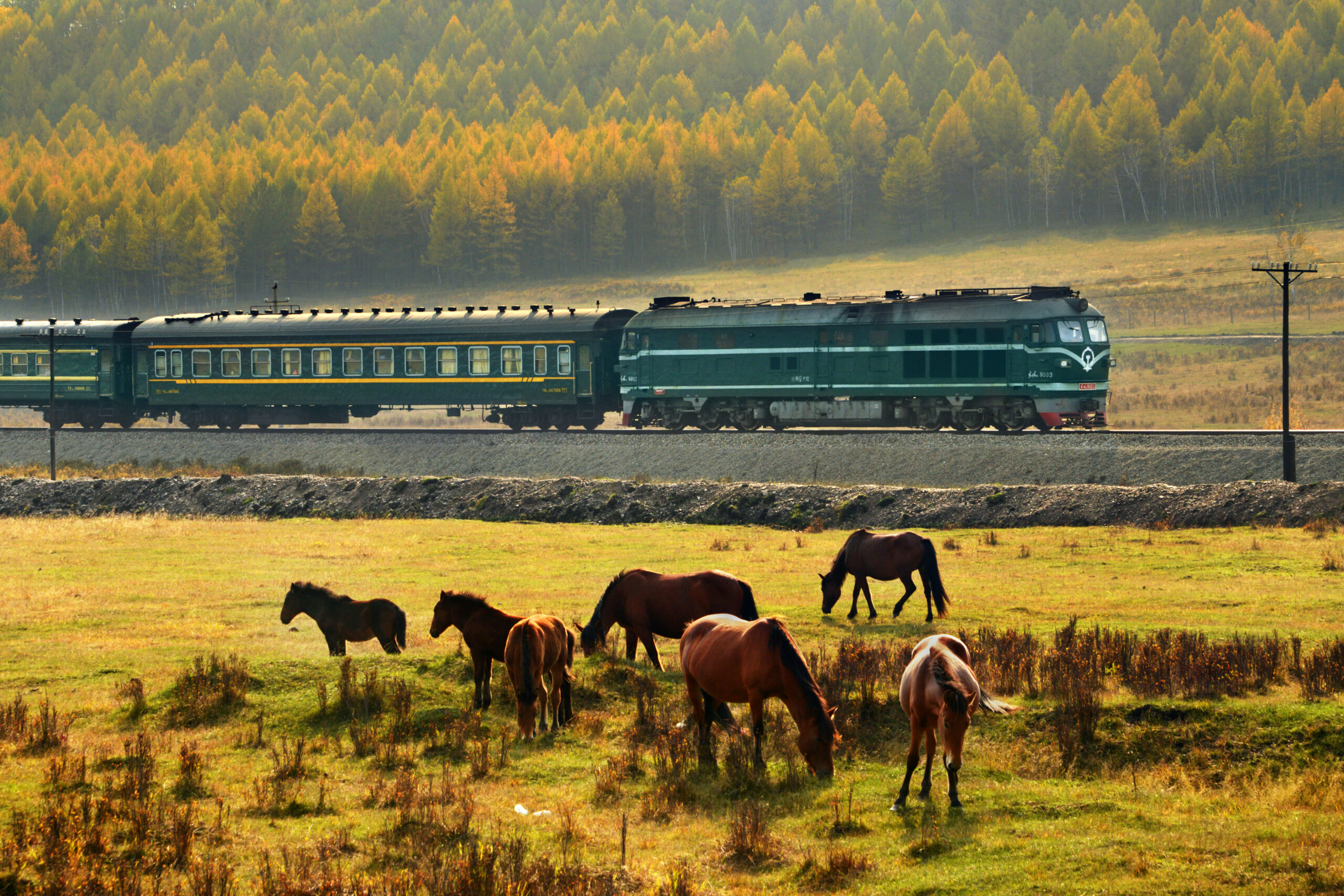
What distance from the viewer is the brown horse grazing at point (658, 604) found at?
16.0 meters

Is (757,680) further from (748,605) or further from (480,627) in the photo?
(480,627)

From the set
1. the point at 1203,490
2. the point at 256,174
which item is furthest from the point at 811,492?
the point at 256,174

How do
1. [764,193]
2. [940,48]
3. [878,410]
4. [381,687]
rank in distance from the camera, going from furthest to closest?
[940,48] → [764,193] → [878,410] → [381,687]

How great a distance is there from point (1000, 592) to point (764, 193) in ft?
392

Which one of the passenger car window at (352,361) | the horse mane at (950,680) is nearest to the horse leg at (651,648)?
the horse mane at (950,680)

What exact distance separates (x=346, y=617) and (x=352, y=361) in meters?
33.4

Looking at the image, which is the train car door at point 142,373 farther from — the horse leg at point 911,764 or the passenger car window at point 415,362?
the horse leg at point 911,764

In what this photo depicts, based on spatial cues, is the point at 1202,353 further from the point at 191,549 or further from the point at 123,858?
the point at 123,858

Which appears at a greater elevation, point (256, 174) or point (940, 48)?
point (940, 48)

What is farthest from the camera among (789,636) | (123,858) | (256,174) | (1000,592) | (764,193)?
(256,174)

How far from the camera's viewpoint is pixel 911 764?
36.7 feet

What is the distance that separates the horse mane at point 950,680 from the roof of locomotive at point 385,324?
35192 mm

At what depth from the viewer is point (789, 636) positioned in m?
11.6

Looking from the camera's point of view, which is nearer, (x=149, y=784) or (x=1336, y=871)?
(x=1336, y=871)
